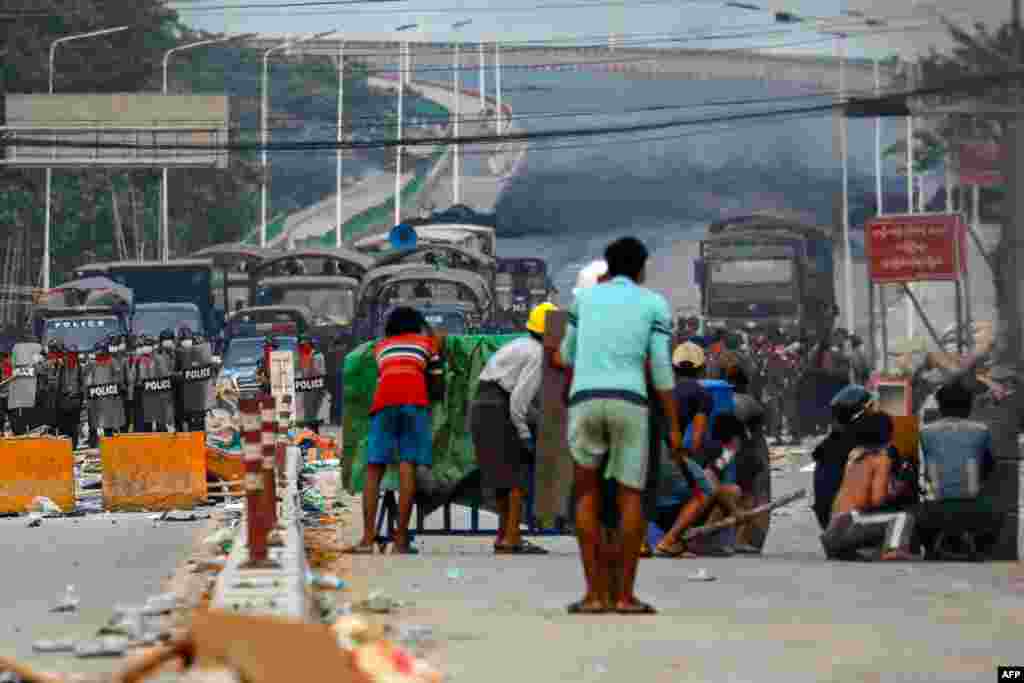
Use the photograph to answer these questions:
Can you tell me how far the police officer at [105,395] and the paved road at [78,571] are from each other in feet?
45.8

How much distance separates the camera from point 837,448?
677 inches

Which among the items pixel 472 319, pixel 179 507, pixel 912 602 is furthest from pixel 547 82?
pixel 912 602

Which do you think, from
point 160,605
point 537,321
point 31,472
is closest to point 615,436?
point 160,605

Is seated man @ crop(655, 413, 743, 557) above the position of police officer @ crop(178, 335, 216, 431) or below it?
below

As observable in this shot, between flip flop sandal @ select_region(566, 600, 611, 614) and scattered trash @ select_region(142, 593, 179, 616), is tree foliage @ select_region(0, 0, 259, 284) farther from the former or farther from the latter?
flip flop sandal @ select_region(566, 600, 611, 614)

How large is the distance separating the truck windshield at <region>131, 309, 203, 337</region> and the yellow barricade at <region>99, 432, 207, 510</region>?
29.4m

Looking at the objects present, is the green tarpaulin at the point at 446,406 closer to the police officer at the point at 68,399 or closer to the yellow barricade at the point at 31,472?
the yellow barricade at the point at 31,472

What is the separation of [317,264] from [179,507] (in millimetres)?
40592

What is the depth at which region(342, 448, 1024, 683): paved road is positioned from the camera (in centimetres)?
1007

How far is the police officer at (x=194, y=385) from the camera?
3809 cm

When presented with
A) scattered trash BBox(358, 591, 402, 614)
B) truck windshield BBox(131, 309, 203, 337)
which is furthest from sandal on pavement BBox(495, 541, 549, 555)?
truck windshield BBox(131, 309, 203, 337)

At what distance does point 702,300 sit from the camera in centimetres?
5972

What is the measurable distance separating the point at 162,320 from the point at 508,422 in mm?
37917

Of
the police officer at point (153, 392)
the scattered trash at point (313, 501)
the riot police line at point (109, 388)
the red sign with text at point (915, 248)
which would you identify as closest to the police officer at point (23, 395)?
the riot police line at point (109, 388)
